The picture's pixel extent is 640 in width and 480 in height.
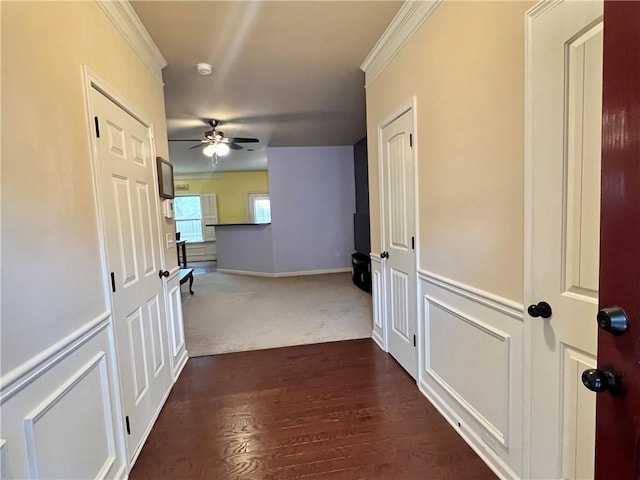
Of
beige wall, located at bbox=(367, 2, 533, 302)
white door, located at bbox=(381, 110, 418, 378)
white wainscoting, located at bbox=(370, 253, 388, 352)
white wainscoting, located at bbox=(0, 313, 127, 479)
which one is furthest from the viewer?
white wainscoting, located at bbox=(370, 253, 388, 352)

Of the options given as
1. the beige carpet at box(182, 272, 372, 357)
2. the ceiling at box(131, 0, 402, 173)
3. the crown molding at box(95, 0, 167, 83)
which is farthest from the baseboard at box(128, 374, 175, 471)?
the ceiling at box(131, 0, 402, 173)

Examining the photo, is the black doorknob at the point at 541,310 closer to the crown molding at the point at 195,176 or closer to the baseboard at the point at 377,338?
the baseboard at the point at 377,338

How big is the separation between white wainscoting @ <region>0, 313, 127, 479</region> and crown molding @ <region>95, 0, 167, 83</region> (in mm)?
1577

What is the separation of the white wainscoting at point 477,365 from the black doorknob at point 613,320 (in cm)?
69

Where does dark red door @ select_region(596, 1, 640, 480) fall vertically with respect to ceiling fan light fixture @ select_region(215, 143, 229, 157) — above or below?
below

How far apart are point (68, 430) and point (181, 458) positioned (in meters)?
0.72

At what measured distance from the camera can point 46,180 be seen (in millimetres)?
1159

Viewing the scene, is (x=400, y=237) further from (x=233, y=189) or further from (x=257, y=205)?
(x=233, y=189)

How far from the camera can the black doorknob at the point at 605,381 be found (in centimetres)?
72

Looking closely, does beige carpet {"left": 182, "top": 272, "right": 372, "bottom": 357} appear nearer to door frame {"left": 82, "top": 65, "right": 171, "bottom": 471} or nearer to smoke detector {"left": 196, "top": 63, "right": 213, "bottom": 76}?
door frame {"left": 82, "top": 65, "right": 171, "bottom": 471}

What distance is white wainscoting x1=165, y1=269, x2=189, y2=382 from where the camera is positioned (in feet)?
8.38

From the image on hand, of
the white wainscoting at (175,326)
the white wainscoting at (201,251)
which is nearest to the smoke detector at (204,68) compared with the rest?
the white wainscoting at (175,326)

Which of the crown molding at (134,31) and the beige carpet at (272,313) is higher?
the crown molding at (134,31)

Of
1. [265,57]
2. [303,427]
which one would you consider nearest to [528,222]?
[303,427]
